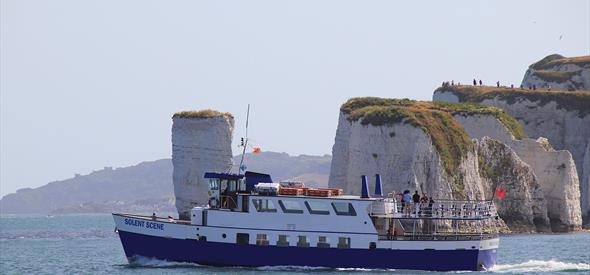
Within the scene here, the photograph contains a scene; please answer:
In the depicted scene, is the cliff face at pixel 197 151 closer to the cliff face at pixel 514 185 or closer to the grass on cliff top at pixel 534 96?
the cliff face at pixel 514 185

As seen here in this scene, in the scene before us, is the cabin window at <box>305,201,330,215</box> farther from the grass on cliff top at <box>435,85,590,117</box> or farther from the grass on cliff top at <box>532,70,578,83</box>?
the grass on cliff top at <box>532,70,578,83</box>

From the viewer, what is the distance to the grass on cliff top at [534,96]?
125688mm

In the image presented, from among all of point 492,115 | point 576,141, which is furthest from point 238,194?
point 576,141

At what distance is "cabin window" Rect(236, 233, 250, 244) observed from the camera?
55.6 meters

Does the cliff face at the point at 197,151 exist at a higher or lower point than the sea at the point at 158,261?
higher

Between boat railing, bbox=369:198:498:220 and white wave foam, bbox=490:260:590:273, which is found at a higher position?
boat railing, bbox=369:198:498:220

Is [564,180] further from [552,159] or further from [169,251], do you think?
[169,251]

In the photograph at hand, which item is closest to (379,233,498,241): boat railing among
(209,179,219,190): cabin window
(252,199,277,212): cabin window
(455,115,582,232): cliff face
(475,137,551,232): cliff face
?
(252,199,277,212): cabin window

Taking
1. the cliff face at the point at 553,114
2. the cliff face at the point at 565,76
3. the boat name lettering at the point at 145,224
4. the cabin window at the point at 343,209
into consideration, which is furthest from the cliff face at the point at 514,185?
the boat name lettering at the point at 145,224

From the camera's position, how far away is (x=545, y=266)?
59875mm

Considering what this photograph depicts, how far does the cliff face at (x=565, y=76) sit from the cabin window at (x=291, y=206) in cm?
9288

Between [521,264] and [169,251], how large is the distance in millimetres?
17184

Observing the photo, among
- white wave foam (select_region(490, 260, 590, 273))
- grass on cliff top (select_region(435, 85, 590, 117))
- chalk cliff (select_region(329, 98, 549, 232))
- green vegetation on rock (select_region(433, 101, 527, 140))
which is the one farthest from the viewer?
grass on cliff top (select_region(435, 85, 590, 117))

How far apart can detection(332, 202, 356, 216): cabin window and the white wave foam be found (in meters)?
7.49
